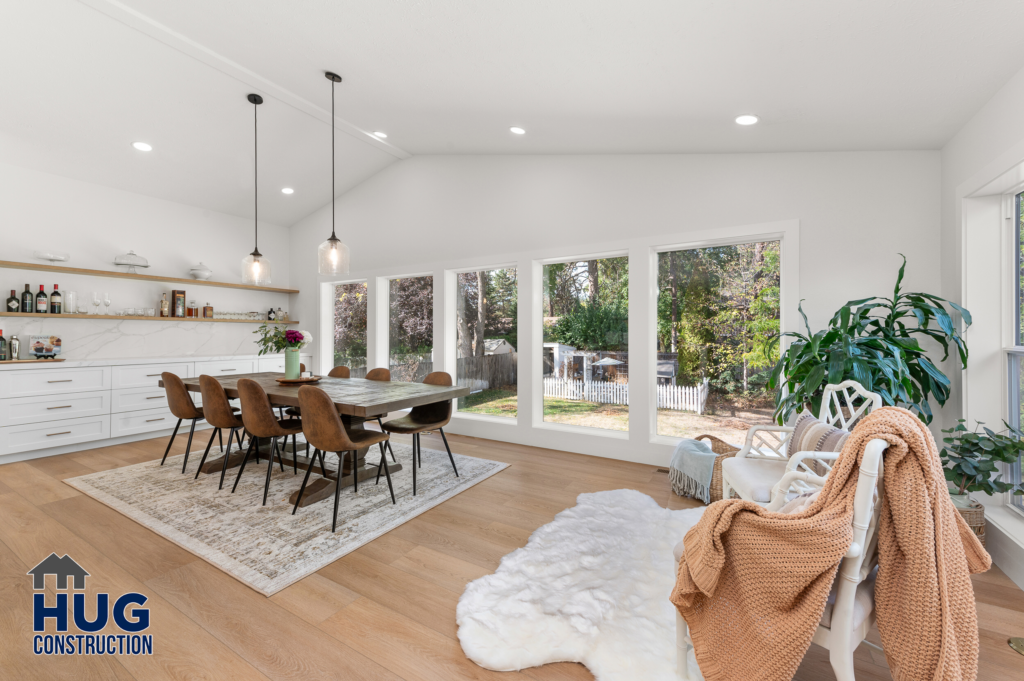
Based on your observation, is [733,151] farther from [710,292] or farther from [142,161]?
[142,161]

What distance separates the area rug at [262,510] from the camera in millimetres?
2248

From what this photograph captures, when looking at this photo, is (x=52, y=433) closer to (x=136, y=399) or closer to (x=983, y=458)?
(x=136, y=399)

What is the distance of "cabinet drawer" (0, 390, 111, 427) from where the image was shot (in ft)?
12.7

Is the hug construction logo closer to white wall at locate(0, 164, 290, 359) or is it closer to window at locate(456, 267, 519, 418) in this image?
window at locate(456, 267, 519, 418)

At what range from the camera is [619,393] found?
419 centimetres

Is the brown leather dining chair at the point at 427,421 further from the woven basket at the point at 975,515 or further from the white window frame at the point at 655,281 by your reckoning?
the woven basket at the point at 975,515

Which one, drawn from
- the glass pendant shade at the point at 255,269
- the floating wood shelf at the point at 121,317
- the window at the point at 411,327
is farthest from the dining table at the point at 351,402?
the floating wood shelf at the point at 121,317

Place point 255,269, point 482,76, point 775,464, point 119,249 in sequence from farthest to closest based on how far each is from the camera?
1. point 119,249
2. point 255,269
3. point 482,76
4. point 775,464

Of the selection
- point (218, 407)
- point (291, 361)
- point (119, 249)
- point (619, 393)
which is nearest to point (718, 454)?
point (619, 393)

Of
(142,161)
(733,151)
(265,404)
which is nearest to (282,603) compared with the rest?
(265,404)

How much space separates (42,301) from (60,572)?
357cm

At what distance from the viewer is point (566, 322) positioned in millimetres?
4469

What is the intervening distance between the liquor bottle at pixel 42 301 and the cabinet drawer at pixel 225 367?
1.36 meters

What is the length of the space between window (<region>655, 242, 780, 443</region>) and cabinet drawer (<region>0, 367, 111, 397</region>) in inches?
213
